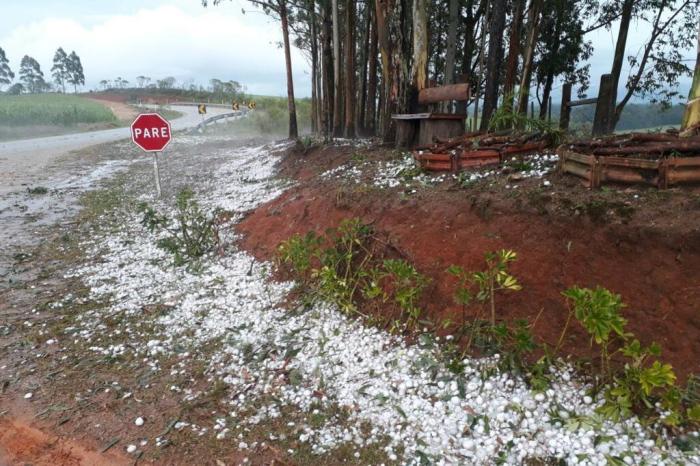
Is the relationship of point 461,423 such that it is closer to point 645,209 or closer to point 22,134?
point 645,209

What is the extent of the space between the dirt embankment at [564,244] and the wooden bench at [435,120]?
6.09ft

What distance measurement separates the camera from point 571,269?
3.06 meters

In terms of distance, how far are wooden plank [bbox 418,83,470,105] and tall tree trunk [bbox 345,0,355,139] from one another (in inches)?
224

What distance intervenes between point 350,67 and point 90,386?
423 inches

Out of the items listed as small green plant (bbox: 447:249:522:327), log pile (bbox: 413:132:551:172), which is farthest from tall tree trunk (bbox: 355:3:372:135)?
small green plant (bbox: 447:249:522:327)

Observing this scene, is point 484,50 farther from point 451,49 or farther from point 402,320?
point 402,320

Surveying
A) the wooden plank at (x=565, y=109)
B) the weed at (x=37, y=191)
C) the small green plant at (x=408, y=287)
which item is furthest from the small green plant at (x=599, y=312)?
the weed at (x=37, y=191)

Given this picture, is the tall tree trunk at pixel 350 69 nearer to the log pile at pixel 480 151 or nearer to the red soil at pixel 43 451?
the log pile at pixel 480 151

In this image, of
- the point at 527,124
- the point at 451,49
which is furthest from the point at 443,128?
the point at 451,49

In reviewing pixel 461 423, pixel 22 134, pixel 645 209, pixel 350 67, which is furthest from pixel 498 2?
pixel 22 134

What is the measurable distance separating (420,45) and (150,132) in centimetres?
507

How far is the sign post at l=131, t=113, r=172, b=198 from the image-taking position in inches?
315

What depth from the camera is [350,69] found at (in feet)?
39.5

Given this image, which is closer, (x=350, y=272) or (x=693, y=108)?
(x=693, y=108)
